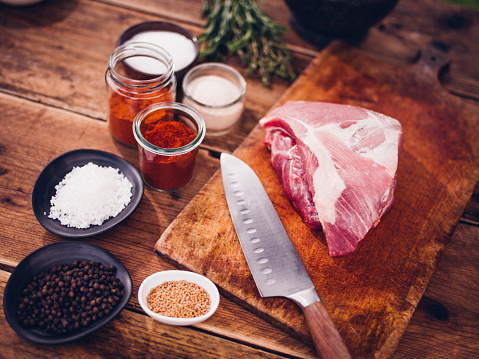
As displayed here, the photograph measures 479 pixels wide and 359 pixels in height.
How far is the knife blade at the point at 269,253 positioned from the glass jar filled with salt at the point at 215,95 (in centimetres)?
25

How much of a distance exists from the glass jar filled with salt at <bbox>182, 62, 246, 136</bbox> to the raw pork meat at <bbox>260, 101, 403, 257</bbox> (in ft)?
0.64

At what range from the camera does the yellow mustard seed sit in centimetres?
144

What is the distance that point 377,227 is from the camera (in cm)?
174

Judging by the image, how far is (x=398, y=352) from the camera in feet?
4.96

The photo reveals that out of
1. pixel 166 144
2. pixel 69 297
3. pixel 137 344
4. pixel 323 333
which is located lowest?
pixel 137 344

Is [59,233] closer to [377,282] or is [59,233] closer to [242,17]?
[377,282]

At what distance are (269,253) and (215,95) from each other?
0.87 m

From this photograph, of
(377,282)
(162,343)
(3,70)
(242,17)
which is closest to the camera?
(162,343)

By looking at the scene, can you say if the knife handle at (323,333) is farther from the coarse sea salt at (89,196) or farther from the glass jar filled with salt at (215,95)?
the glass jar filled with salt at (215,95)

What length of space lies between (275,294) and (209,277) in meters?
0.27

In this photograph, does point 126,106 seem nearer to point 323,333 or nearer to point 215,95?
point 215,95

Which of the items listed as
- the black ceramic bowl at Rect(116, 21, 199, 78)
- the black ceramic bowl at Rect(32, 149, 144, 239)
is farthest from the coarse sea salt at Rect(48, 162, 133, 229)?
the black ceramic bowl at Rect(116, 21, 199, 78)

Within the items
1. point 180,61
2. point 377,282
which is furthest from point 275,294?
point 180,61

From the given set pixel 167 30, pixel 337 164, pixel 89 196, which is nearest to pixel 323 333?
pixel 337 164
